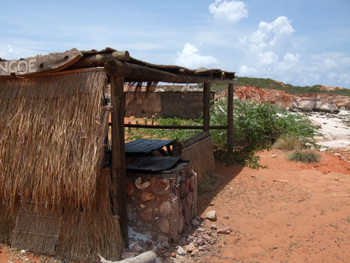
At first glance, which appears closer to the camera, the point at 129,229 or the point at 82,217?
the point at 82,217

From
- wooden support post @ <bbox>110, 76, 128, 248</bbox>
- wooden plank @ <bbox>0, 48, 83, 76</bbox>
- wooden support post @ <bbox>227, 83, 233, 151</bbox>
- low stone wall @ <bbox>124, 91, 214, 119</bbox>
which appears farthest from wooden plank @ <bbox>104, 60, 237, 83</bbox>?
low stone wall @ <bbox>124, 91, 214, 119</bbox>

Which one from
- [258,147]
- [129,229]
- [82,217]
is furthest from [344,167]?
[82,217]

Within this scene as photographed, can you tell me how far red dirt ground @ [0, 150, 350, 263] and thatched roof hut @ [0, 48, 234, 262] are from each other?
562 mm

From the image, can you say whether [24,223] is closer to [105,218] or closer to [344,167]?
[105,218]

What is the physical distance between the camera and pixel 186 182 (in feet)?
13.7

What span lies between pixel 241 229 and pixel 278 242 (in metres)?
0.57

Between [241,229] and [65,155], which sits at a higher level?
[65,155]

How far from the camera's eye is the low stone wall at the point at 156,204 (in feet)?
12.1

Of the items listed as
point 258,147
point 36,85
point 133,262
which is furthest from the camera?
point 258,147

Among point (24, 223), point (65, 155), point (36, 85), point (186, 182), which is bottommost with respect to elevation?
point (24, 223)

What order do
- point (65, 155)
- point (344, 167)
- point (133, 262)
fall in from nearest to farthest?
point (133, 262) < point (65, 155) < point (344, 167)

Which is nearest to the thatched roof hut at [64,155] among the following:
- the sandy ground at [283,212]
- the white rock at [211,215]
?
the sandy ground at [283,212]

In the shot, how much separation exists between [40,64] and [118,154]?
143cm

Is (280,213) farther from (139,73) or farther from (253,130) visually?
(253,130)
